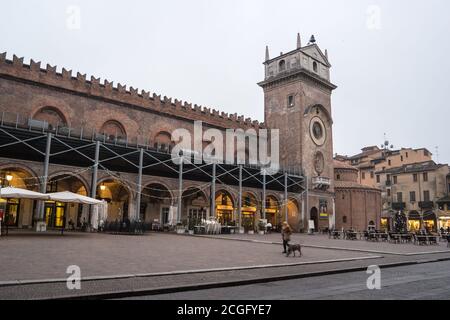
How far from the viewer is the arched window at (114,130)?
30562mm

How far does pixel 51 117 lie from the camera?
2806 cm

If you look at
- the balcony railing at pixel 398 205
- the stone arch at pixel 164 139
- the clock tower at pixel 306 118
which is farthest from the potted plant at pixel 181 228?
the balcony railing at pixel 398 205

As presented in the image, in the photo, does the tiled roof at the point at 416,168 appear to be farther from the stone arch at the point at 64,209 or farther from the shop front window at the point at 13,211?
the shop front window at the point at 13,211

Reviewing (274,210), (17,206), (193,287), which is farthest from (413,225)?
(193,287)

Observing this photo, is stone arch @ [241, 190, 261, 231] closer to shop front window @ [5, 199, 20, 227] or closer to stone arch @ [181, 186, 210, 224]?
stone arch @ [181, 186, 210, 224]

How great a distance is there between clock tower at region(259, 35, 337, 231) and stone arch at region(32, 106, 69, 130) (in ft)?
77.0

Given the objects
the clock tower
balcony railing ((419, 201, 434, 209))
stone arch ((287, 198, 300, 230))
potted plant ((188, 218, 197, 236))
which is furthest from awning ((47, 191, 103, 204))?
balcony railing ((419, 201, 434, 209))

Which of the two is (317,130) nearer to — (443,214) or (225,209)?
(225,209)

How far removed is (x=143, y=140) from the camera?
32.3m

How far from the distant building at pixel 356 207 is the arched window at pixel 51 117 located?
3125 centimetres

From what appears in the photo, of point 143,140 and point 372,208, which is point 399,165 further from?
point 143,140

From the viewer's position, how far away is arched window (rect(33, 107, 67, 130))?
27.4 m

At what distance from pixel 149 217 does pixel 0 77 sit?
51.1 feet

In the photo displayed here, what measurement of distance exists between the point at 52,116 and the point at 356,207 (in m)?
33.9
